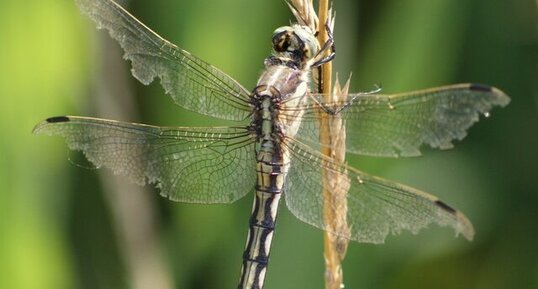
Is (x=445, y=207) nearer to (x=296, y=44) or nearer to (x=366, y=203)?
(x=366, y=203)

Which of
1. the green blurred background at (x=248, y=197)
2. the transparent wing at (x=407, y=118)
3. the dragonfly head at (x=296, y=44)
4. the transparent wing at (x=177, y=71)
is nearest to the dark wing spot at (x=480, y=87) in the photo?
→ the transparent wing at (x=407, y=118)

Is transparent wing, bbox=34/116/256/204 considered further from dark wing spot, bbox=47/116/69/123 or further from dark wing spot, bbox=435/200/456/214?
dark wing spot, bbox=435/200/456/214

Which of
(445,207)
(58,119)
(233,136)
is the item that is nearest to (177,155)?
(233,136)

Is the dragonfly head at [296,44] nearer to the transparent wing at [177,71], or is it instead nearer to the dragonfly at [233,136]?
the dragonfly at [233,136]

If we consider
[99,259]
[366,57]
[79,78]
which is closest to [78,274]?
[99,259]

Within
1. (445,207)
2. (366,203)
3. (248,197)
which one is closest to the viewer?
(445,207)
